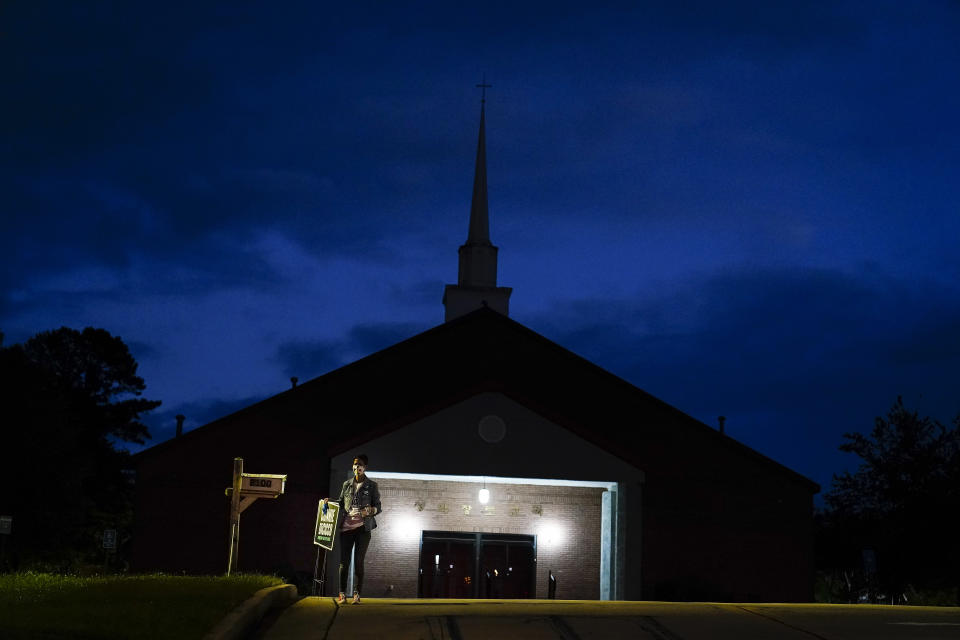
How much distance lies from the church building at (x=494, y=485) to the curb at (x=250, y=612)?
10998 millimetres

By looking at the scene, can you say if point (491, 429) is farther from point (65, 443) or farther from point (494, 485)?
point (65, 443)

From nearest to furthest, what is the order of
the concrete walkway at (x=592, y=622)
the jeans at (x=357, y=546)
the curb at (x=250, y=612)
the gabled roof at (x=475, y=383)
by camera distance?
the curb at (x=250, y=612), the concrete walkway at (x=592, y=622), the jeans at (x=357, y=546), the gabled roof at (x=475, y=383)

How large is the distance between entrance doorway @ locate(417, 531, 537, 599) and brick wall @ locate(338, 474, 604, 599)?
0.64 ft

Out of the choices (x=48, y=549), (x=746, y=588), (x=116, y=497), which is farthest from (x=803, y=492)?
(x=116, y=497)

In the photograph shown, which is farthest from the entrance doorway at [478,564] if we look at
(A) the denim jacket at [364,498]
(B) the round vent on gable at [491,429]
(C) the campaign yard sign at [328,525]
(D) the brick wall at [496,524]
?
(A) the denim jacket at [364,498]

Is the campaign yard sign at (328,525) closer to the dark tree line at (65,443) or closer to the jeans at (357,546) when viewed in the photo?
the jeans at (357,546)

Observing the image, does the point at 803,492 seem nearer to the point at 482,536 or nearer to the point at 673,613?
the point at 482,536

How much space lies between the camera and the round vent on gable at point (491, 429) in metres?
27.1

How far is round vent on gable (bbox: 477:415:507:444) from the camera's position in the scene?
88.8ft

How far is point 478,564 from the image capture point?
97.5ft

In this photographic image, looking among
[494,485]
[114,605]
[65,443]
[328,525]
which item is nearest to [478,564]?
[494,485]

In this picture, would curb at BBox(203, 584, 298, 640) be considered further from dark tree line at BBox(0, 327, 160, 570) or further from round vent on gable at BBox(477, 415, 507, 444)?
dark tree line at BBox(0, 327, 160, 570)

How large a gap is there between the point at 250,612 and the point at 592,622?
152 inches

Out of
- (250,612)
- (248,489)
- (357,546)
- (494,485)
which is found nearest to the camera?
(250,612)
